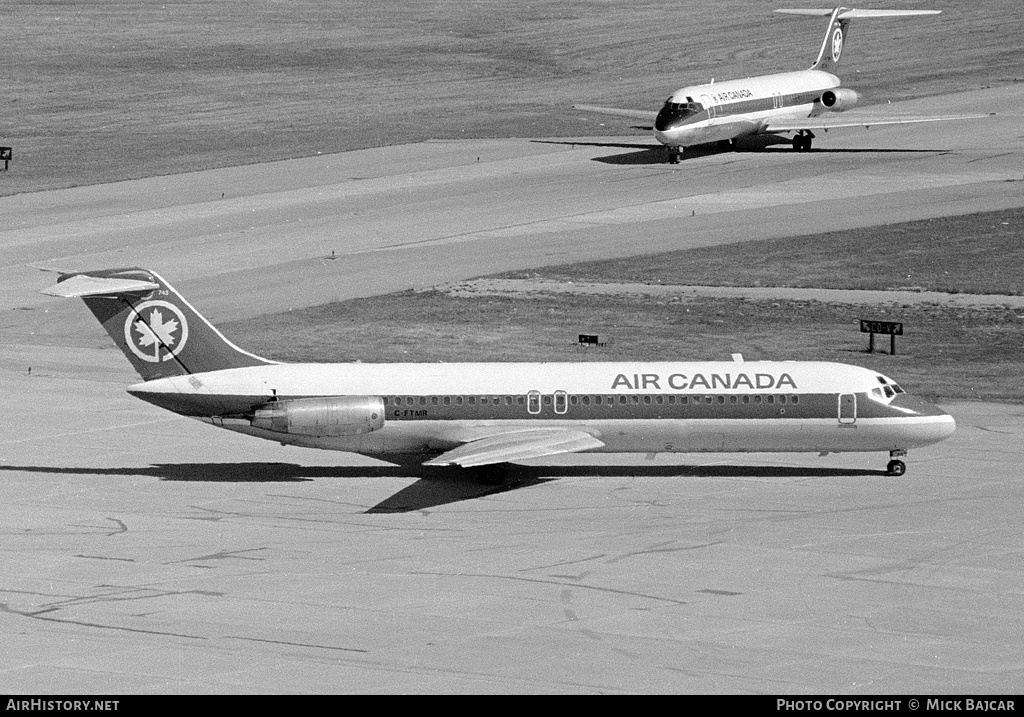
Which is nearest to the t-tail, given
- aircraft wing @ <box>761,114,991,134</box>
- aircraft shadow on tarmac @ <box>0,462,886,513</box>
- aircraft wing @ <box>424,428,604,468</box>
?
aircraft shadow on tarmac @ <box>0,462,886,513</box>

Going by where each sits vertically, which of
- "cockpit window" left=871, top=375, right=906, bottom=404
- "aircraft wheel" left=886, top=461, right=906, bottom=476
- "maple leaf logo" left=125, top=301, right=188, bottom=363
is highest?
"maple leaf logo" left=125, top=301, right=188, bottom=363

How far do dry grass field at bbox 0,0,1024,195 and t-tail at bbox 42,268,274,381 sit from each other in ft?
153

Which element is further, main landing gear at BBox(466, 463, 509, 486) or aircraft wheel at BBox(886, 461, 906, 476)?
aircraft wheel at BBox(886, 461, 906, 476)

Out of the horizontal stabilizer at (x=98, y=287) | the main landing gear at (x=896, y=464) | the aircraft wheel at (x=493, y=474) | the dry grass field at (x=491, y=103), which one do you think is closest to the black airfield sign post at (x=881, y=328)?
the dry grass field at (x=491, y=103)

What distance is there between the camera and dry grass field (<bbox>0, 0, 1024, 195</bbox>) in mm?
102000

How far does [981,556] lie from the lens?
37219mm

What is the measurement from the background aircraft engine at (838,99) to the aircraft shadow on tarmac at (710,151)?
2.35 m

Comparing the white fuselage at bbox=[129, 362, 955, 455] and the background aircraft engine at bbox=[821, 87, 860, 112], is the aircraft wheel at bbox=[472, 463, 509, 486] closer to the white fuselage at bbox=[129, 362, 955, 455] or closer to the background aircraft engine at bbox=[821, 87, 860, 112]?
the white fuselage at bbox=[129, 362, 955, 455]

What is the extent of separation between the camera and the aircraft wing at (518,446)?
4209 cm

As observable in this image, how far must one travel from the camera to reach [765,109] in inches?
3713

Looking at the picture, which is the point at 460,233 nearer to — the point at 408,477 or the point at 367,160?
the point at 367,160

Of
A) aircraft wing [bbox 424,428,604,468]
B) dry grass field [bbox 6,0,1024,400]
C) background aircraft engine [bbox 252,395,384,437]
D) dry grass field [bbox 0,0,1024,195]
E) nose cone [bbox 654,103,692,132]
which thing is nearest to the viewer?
aircraft wing [bbox 424,428,604,468]

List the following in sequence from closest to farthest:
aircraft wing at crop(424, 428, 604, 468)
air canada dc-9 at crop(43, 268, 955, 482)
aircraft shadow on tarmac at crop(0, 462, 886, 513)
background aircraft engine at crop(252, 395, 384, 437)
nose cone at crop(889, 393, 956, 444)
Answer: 1. aircraft wing at crop(424, 428, 604, 468)
2. background aircraft engine at crop(252, 395, 384, 437)
3. air canada dc-9 at crop(43, 268, 955, 482)
4. aircraft shadow on tarmac at crop(0, 462, 886, 513)
5. nose cone at crop(889, 393, 956, 444)

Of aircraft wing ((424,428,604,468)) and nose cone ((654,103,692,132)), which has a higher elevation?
nose cone ((654,103,692,132))
